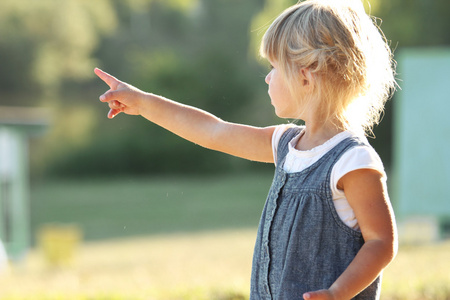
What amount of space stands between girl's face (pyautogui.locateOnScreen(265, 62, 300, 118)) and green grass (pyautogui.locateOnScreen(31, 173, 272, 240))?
10573mm

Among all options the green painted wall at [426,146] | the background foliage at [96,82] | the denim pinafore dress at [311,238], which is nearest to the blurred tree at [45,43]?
the background foliage at [96,82]

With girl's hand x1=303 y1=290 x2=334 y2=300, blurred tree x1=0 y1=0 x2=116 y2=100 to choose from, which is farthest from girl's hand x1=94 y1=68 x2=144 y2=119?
blurred tree x1=0 y1=0 x2=116 y2=100

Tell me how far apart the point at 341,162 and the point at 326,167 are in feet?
0.15

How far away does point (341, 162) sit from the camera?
59.1 inches

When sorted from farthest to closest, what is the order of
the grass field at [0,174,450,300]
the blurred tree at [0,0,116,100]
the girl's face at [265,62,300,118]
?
the blurred tree at [0,0,116,100], the grass field at [0,174,450,300], the girl's face at [265,62,300,118]

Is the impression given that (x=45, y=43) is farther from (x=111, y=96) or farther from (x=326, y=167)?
(x=326, y=167)

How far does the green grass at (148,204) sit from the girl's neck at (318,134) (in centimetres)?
1057

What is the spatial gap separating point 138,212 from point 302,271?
576 inches

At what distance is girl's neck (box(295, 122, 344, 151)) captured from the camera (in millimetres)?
1622

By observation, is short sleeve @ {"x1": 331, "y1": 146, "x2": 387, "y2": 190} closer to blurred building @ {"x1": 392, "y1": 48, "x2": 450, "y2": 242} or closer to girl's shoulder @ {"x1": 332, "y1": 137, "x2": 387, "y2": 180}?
girl's shoulder @ {"x1": 332, "y1": 137, "x2": 387, "y2": 180}

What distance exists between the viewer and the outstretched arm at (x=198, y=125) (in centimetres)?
185

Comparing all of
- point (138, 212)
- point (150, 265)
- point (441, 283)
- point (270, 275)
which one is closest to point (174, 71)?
point (138, 212)

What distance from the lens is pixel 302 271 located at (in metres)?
1.55

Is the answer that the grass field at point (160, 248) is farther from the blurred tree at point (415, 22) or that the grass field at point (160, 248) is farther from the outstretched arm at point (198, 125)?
the blurred tree at point (415, 22)
